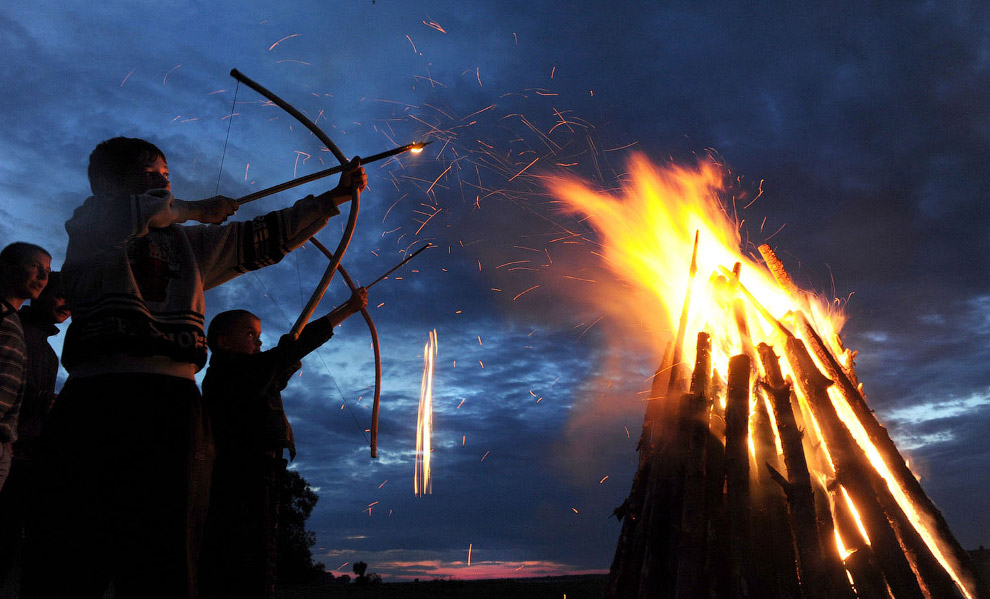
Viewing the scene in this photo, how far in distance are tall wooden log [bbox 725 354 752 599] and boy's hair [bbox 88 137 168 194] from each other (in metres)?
3.63

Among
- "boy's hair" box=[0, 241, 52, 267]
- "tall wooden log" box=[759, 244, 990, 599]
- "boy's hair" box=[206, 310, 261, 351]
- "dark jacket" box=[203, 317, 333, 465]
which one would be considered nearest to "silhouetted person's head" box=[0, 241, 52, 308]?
"boy's hair" box=[0, 241, 52, 267]

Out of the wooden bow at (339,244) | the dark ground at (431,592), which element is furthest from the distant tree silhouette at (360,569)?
the wooden bow at (339,244)

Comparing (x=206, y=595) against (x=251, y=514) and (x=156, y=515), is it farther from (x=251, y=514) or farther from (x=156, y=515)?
(x=156, y=515)

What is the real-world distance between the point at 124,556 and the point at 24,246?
229 cm

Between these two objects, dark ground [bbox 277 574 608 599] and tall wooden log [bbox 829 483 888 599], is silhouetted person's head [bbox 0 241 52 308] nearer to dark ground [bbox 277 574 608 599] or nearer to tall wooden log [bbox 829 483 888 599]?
tall wooden log [bbox 829 483 888 599]

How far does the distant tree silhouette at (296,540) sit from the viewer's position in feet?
49.4

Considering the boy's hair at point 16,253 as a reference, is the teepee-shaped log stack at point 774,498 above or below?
below

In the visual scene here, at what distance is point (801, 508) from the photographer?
3.73 metres

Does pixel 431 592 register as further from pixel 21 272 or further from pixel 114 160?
pixel 114 160

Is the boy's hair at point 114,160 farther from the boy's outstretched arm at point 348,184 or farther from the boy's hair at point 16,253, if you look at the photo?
the boy's hair at point 16,253

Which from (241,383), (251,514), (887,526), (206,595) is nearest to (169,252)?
(241,383)

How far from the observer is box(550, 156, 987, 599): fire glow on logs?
3.61 m

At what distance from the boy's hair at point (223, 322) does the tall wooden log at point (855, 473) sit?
3.85 meters

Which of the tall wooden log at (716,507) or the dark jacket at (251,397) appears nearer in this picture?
the dark jacket at (251,397)
